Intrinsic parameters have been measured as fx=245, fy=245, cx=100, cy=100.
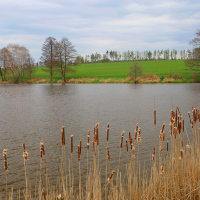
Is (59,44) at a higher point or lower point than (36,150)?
higher

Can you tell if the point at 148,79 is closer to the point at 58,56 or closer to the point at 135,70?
the point at 135,70

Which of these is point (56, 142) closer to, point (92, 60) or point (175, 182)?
point (175, 182)

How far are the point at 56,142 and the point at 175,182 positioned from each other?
7155 mm

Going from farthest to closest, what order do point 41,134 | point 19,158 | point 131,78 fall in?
point 131,78 < point 41,134 < point 19,158

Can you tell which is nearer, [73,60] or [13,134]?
→ [13,134]

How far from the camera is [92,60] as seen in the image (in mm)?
161750

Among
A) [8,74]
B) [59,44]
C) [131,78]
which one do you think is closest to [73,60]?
[59,44]

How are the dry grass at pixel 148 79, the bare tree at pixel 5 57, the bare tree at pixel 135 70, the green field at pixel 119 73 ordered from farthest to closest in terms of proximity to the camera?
the bare tree at pixel 5 57
the green field at pixel 119 73
the bare tree at pixel 135 70
the dry grass at pixel 148 79

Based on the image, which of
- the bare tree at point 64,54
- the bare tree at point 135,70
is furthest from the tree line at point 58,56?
the bare tree at point 135,70

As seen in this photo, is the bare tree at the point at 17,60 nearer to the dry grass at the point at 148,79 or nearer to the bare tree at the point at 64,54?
the bare tree at the point at 64,54

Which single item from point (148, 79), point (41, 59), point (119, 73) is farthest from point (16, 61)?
point (148, 79)

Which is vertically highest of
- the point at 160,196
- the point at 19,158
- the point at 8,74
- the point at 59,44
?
the point at 59,44

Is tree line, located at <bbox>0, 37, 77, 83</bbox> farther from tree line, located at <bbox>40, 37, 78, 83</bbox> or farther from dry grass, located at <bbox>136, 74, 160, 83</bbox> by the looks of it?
dry grass, located at <bbox>136, 74, 160, 83</bbox>

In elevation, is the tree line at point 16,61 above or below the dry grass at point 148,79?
above
